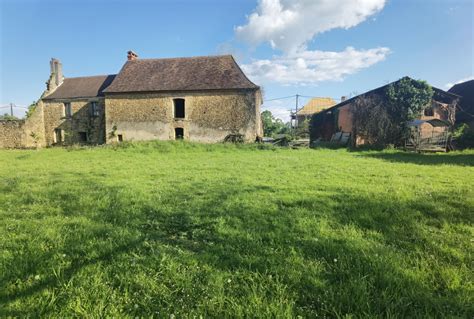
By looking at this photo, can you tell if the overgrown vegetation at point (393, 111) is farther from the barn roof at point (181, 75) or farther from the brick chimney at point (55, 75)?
the brick chimney at point (55, 75)

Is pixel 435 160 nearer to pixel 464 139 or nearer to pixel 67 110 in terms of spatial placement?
pixel 464 139

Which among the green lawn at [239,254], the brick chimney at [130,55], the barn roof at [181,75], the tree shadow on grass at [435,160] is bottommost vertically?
the green lawn at [239,254]

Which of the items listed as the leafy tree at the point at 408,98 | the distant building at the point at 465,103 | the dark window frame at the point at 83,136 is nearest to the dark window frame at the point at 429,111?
the leafy tree at the point at 408,98

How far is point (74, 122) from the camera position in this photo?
24.2 meters

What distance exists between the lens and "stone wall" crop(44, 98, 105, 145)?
23609 millimetres

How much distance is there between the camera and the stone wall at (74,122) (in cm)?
2361

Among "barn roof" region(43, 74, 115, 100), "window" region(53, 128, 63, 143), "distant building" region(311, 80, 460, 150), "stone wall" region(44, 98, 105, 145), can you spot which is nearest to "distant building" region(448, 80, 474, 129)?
"distant building" region(311, 80, 460, 150)

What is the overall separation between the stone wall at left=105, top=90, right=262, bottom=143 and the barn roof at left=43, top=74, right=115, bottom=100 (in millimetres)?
4315

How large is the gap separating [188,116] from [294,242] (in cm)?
1840

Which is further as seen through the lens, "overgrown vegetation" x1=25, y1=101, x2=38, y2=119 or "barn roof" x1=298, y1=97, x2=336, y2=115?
"barn roof" x1=298, y1=97, x2=336, y2=115

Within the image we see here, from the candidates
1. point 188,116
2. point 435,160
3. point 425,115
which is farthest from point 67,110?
point 425,115

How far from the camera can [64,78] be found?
2711 centimetres

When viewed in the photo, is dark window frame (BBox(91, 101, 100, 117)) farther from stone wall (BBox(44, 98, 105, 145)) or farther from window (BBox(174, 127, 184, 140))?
window (BBox(174, 127, 184, 140))

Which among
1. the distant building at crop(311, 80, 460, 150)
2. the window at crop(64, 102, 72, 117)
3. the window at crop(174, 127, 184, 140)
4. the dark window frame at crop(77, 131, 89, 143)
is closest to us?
the distant building at crop(311, 80, 460, 150)
